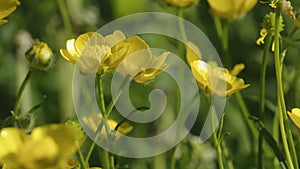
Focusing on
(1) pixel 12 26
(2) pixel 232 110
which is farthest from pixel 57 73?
(2) pixel 232 110

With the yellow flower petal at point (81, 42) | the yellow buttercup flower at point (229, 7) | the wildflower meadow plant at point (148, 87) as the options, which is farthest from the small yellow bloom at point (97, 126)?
the yellow buttercup flower at point (229, 7)

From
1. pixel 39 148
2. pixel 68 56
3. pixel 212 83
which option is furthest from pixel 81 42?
pixel 39 148

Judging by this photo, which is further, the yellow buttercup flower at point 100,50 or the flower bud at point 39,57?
the flower bud at point 39,57

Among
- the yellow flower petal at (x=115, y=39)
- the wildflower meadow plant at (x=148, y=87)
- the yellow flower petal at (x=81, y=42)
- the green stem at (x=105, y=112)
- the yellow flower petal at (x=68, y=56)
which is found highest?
the yellow flower petal at (x=68, y=56)

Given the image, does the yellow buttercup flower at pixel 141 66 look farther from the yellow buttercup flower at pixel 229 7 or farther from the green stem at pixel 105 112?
the yellow buttercup flower at pixel 229 7

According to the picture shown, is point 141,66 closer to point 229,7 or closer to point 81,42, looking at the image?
point 81,42

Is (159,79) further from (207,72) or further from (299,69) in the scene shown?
(207,72)
